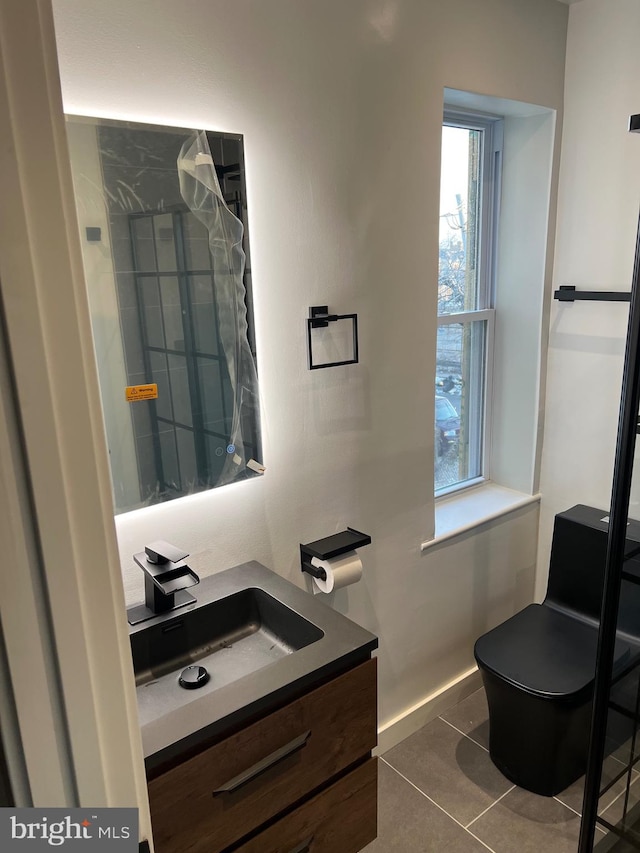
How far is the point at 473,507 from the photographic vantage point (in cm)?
257

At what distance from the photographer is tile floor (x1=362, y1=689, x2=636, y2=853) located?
194 centimetres

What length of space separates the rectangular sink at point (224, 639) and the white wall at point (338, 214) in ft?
0.49

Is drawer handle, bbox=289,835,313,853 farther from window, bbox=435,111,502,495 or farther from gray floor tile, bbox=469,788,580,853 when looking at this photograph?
window, bbox=435,111,502,495

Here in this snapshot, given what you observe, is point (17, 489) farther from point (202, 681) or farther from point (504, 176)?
point (504, 176)

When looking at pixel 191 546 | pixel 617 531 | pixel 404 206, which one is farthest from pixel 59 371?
pixel 404 206

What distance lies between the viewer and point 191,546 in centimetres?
166

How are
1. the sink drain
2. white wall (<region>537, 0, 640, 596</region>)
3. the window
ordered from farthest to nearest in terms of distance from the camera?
1. the window
2. white wall (<region>537, 0, 640, 596</region>)
3. the sink drain

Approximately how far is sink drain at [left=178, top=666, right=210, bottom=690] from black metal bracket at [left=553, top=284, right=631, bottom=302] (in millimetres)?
1842

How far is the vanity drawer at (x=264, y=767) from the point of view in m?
1.13

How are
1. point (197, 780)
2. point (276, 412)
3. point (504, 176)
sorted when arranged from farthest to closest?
point (504, 176) → point (276, 412) → point (197, 780)

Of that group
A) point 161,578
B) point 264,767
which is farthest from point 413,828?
point 161,578

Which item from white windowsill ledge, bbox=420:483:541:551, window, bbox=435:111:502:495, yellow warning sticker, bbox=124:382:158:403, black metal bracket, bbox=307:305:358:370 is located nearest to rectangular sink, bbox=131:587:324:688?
yellow warning sticker, bbox=124:382:158:403

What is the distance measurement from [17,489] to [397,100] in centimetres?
179

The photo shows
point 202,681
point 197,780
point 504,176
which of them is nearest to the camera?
point 197,780
